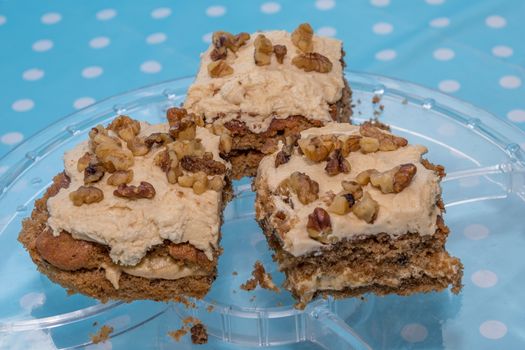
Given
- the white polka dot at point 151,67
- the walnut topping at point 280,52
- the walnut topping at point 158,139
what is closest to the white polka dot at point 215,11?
the white polka dot at point 151,67

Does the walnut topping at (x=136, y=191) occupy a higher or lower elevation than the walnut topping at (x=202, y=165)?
lower

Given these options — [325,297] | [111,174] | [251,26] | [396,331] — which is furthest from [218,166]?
[251,26]

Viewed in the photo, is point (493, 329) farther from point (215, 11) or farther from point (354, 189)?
point (215, 11)

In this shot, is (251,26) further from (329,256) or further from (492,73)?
(329,256)

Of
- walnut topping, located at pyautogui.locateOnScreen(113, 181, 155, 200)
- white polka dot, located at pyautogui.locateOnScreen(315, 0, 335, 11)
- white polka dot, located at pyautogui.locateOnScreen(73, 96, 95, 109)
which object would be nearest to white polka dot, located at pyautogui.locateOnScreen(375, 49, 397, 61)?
white polka dot, located at pyautogui.locateOnScreen(315, 0, 335, 11)

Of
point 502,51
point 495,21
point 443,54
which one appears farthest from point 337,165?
point 495,21

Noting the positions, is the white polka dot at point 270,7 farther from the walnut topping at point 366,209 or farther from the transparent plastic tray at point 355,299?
the walnut topping at point 366,209
